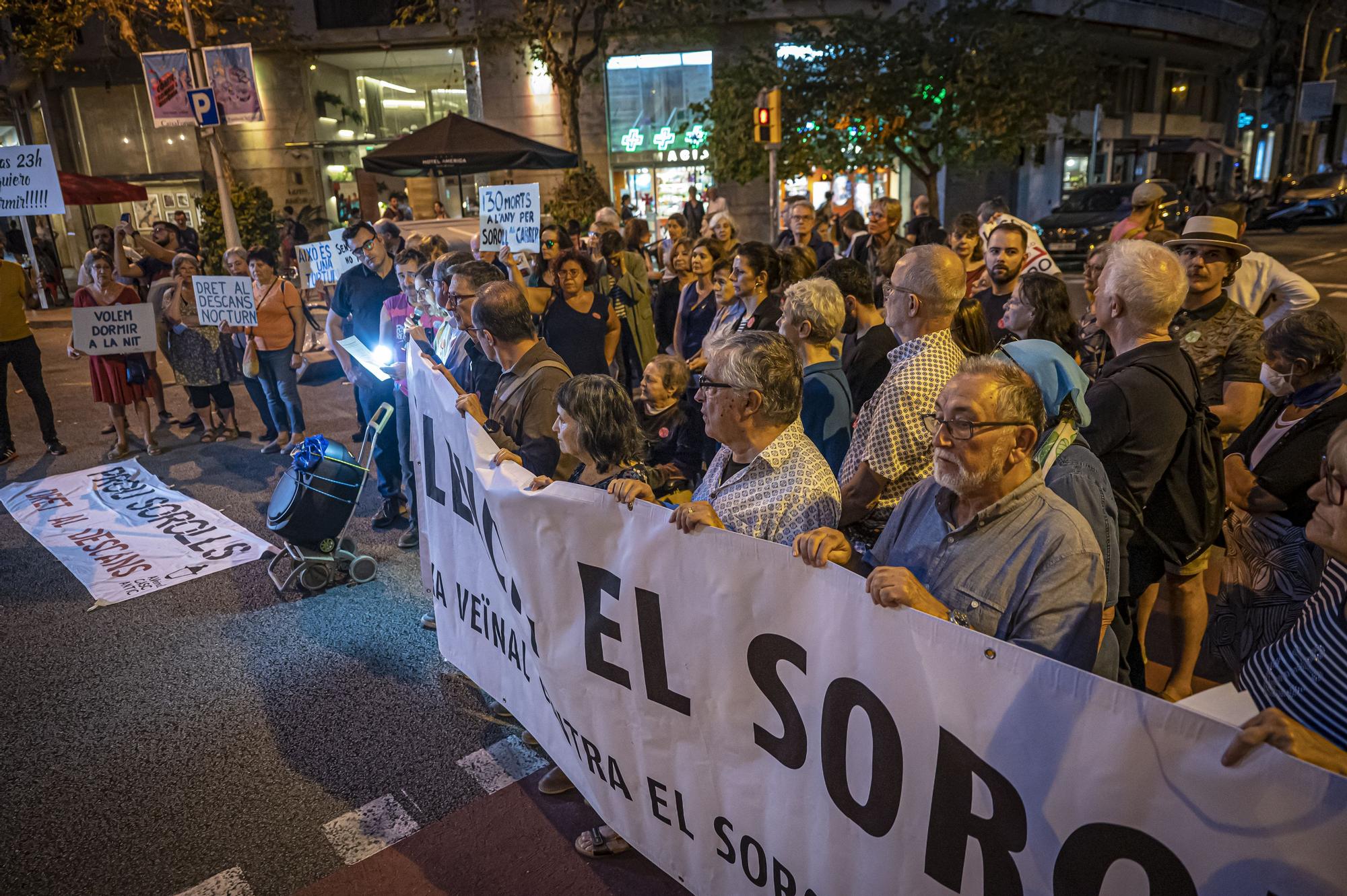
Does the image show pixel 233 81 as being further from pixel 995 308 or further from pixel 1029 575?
pixel 1029 575

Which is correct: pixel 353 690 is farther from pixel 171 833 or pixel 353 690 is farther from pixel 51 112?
pixel 51 112

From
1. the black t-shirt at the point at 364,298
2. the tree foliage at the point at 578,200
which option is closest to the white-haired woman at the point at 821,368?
the black t-shirt at the point at 364,298

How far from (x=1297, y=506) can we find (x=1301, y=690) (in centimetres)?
200

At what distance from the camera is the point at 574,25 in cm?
2078

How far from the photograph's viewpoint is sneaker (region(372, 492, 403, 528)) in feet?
21.8

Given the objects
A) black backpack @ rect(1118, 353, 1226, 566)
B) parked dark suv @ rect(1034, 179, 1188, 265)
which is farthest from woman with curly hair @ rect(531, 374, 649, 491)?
parked dark suv @ rect(1034, 179, 1188, 265)

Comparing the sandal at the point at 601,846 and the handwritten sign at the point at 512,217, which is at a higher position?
the handwritten sign at the point at 512,217

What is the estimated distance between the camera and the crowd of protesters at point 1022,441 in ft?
7.03

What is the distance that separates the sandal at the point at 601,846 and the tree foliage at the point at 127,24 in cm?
2197

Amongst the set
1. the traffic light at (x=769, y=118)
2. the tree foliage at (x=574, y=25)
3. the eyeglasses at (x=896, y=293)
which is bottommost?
the eyeglasses at (x=896, y=293)

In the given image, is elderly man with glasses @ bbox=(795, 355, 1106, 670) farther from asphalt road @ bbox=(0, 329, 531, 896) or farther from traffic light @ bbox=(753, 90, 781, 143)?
traffic light @ bbox=(753, 90, 781, 143)

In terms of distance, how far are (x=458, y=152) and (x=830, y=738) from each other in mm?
12896

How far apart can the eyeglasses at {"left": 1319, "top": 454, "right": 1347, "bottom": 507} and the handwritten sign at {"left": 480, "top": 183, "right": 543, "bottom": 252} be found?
734 cm

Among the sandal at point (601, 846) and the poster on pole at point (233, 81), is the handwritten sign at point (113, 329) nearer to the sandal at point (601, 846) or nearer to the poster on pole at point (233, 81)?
the sandal at point (601, 846)
